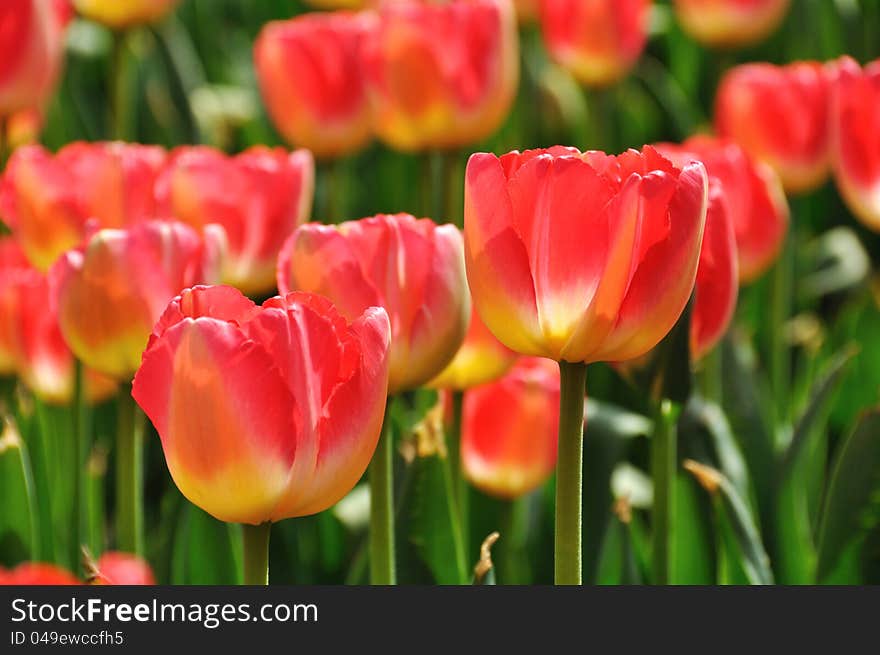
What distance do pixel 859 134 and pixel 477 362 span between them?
48cm

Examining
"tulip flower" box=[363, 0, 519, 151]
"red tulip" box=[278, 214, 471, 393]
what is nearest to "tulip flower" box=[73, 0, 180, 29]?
"tulip flower" box=[363, 0, 519, 151]

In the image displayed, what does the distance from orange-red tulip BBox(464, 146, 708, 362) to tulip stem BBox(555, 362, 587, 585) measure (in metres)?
0.01

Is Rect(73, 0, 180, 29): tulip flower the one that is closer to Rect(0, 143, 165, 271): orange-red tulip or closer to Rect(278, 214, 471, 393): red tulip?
Rect(0, 143, 165, 271): orange-red tulip

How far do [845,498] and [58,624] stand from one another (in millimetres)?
662

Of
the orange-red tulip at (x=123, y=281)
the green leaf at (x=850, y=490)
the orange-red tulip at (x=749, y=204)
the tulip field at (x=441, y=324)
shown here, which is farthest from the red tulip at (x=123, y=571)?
the orange-red tulip at (x=749, y=204)

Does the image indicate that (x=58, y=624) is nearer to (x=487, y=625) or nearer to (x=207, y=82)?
(x=487, y=625)

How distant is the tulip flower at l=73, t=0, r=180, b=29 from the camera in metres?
1.99

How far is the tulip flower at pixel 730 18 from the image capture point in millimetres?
2189

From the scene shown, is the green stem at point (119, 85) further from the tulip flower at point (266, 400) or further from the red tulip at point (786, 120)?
the tulip flower at point (266, 400)

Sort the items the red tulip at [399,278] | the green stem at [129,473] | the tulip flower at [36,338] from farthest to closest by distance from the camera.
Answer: the tulip flower at [36,338] → the green stem at [129,473] → the red tulip at [399,278]

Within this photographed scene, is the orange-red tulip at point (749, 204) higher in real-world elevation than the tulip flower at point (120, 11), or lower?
lower

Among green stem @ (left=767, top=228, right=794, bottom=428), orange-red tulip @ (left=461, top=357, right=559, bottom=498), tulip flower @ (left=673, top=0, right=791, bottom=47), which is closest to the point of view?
orange-red tulip @ (left=461, top=357, right=559, bottom=498)

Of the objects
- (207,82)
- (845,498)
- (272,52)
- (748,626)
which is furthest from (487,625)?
(207,82)

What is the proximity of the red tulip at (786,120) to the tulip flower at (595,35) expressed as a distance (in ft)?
0.90
